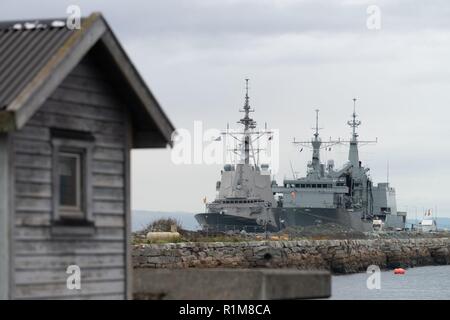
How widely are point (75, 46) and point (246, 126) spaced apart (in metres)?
114

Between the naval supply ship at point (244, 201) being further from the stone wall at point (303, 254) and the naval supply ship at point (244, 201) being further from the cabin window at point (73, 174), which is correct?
the cabin window at point (73, 174)

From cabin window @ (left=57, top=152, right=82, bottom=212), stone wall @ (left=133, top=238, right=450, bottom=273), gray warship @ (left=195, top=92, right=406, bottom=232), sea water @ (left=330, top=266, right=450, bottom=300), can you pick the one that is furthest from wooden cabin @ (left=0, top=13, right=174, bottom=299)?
gray warship @ (left=195, top=92, right=406, bottom=232)

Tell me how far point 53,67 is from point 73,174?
1302 mm

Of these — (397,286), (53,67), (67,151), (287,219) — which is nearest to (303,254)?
(397,286)

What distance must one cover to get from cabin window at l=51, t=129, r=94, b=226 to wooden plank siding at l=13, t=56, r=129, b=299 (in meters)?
0.09

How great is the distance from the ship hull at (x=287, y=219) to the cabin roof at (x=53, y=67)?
112 m

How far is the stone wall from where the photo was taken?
Answer: 2537 inches

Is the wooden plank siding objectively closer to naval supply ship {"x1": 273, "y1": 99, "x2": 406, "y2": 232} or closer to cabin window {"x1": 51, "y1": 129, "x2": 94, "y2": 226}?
cabin window {"x1": 51, "y1": 129, "x2": 94, "y2": 226}

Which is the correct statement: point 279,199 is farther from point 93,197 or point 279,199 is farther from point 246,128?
point 93,197

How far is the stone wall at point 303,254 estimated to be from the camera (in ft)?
211

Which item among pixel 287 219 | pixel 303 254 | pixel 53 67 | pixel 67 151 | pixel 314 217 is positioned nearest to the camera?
pixel 53 67

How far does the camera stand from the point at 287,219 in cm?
13525

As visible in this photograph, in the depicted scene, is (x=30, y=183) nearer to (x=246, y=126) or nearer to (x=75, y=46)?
(x=75, y=46)
